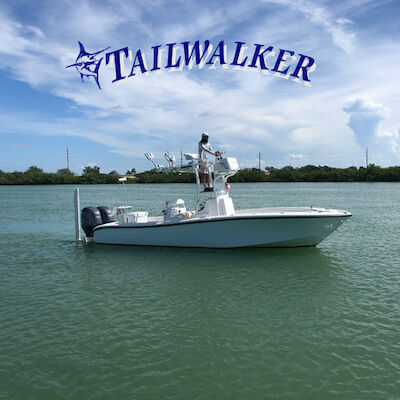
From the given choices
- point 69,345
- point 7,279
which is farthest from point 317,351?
point 7,279

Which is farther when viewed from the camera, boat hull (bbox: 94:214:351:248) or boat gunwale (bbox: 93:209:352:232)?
boat hull (bbox: 94:214:351:248)

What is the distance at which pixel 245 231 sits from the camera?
13359 millimetres

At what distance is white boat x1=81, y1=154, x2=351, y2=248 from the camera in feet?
42.9

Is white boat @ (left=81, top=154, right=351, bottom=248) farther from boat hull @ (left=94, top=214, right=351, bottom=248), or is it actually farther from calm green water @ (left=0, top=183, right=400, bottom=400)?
calm green water @ (left=0, top=183, right=400, bottom=400)

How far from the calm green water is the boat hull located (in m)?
0.49

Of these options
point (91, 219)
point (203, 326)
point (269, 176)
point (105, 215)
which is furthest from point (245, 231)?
point (269, 176)

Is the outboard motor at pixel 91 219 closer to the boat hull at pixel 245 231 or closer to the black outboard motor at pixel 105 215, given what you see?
the black outboard motor at pixel 105 215

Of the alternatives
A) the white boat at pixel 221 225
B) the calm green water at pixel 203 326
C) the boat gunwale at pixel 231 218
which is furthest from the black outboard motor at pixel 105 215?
the calm green water at pixel 203 326

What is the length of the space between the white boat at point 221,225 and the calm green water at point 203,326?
1.88ft

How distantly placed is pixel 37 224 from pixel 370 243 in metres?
18.9

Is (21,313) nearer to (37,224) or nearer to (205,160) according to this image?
(205,160)

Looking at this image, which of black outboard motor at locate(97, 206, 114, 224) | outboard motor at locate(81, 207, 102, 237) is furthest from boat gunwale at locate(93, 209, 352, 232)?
outboard motor at locate(81, 207, 102, 237)

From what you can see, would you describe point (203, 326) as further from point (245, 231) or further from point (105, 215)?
point (105, 215)

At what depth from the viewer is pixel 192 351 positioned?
20.9ft
